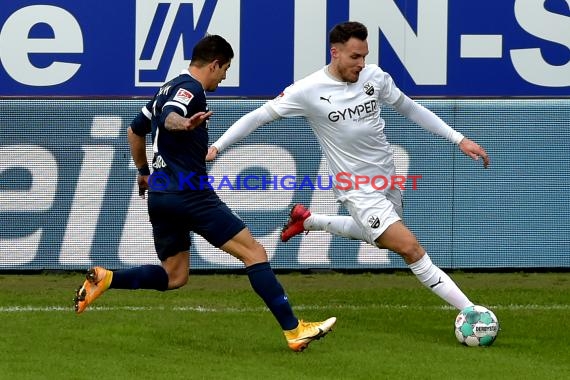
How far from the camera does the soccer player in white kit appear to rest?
8609 mm

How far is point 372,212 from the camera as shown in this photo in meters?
8.70

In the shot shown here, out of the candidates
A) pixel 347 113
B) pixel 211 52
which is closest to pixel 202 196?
pixel 211 52

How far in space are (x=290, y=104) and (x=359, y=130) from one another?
0.47m

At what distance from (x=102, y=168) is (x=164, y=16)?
5.36 feet

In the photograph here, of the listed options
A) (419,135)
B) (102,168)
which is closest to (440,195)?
(419,135)

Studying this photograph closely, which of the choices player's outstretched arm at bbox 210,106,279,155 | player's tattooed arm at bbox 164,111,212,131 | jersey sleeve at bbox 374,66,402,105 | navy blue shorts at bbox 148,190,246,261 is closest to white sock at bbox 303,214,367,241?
jersey sleeve at bbox 374,66,402,105

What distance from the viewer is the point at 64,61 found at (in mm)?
12367

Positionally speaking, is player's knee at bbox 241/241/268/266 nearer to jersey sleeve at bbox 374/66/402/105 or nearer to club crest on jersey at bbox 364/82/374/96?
club crest on jersey at bbox 364/82/374/96

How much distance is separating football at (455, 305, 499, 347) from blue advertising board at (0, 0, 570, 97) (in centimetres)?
425

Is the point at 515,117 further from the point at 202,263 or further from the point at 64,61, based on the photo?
the point at 64,61

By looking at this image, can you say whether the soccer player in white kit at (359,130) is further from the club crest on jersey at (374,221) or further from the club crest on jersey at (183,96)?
the club crest on jersey at (183,96)

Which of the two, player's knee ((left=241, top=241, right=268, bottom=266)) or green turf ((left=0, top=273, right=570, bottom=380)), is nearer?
green turf ((left=0, top=273, right=570, bottom=380))

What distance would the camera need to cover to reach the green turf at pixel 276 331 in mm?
7590

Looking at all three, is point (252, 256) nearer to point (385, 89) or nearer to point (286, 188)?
point (385, 89)
